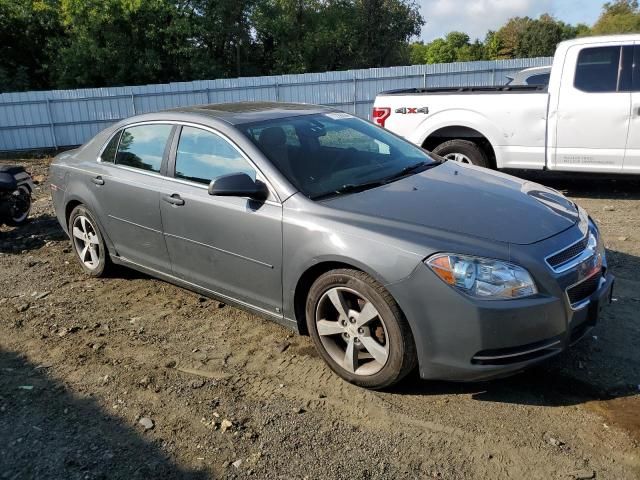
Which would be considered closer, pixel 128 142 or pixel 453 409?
pixel 453 409

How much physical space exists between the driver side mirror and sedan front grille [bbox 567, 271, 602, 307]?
1.88 meters

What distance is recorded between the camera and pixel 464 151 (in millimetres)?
7773

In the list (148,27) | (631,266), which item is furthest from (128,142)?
(148,27)

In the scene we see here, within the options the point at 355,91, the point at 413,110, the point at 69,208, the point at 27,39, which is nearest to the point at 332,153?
the point at 69,208

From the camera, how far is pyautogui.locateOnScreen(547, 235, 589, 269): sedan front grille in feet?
9.94

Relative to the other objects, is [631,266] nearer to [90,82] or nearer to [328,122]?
[328,122]

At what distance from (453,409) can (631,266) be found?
2.88 metres

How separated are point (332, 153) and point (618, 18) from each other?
72.2 m

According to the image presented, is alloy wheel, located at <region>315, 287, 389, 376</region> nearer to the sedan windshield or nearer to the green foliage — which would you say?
the sedan windshield

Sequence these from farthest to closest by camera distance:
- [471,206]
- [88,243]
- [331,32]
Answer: [331,32]
[88,243]
[471,206]

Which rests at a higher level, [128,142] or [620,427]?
[128,142]

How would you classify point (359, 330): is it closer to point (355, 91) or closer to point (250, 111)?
point (250, 111)

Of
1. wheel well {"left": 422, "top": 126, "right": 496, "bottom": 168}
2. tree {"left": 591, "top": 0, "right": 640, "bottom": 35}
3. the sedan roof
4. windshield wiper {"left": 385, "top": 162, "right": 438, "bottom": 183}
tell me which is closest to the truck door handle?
the sedan roof

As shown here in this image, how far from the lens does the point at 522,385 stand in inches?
133
